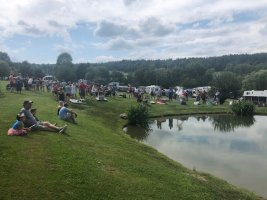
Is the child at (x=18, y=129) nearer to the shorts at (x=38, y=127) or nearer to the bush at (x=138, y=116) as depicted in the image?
the shorts at (x=38, y=127)

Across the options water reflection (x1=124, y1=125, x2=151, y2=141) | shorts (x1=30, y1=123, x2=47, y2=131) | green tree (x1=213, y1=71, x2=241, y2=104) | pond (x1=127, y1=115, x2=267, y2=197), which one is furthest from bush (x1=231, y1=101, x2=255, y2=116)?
shorts (x1=30, y1=123, x2=47, y2=131)

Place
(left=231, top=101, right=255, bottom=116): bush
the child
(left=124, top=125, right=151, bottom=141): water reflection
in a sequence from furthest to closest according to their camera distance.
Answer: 1. (left=231, top=101, right=255, bottom=116): bush
2. (left=124, top=125, right=151, bottom=141): water reflection
3. the child

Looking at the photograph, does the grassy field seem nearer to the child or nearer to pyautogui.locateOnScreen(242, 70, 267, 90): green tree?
the child

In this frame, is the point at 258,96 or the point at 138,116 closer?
the point at 138,116

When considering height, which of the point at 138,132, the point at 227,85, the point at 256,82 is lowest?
the point at 138,132

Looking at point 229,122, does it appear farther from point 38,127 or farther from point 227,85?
point 227,85

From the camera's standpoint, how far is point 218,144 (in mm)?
28500

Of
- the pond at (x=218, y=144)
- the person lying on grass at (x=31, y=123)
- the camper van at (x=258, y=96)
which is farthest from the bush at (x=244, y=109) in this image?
the person lying on grass at (x=31, y=123)

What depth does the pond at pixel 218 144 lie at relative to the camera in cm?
2070

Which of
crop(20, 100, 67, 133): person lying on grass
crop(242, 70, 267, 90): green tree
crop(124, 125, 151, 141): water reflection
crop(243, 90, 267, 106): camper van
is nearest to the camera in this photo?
crop(20, 100, 67, 133): person lying on grass

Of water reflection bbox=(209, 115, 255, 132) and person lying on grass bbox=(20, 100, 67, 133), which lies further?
water reflection bbox=(209, 115, 255, 132)

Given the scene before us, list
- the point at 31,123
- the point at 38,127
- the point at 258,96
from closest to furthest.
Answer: the point at 31,123, the point at 38,127, the point at 258,96

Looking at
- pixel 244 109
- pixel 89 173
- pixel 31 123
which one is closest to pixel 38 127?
pixel 31 123

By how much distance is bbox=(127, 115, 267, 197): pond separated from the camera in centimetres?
2070
